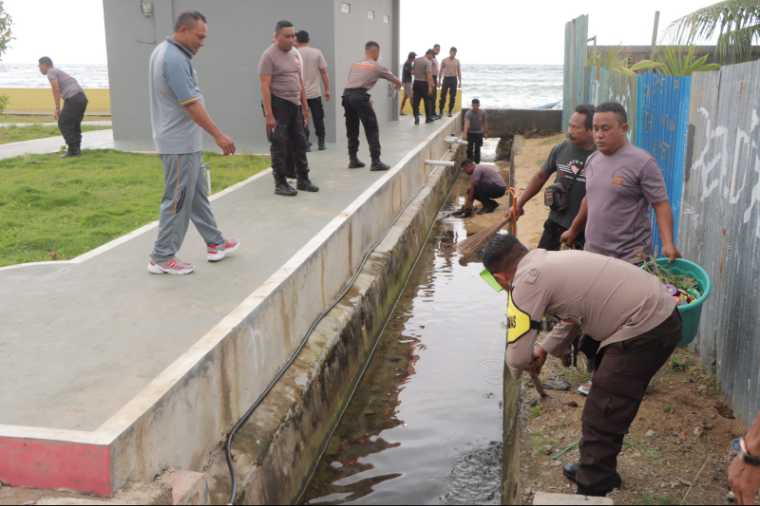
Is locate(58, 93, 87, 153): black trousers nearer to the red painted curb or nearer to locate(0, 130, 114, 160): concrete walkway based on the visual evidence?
locate(0, 130, 114, 160): concrete walkway

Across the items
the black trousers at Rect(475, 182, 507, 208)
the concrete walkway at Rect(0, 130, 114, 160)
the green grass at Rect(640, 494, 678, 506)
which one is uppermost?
the concrete walkway at Rect(0, 130, 114, 160)

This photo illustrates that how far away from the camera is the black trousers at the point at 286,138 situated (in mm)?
8784

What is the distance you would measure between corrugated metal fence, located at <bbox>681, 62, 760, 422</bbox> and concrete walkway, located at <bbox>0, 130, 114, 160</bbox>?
37.6ft

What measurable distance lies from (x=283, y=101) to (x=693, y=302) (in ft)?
18.7

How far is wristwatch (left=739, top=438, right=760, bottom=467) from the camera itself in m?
3.04

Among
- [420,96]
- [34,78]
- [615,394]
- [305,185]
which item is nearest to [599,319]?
[615,394]

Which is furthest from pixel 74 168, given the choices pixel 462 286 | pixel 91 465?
pixel 91 465

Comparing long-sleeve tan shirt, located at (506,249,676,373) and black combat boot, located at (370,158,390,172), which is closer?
long-sleeve tan shirt, located at (506,249,676,373)

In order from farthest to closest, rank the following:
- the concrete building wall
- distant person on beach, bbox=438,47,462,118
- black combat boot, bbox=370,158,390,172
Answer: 1. distant person on beach, bbox=438,47,462,118
2. the concrete building wall
3. black combat boot, bbox=370,158,390,172

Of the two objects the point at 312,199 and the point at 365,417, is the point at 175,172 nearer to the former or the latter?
the point at 365,417

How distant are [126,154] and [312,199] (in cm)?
568

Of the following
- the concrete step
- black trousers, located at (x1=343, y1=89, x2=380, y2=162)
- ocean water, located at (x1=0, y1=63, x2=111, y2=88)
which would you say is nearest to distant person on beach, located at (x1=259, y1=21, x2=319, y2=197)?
black trousers, located at (x1=343, y1=89, x2=380, y2=162)

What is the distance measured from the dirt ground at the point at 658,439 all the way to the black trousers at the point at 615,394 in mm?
274

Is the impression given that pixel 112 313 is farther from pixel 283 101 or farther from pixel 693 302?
pixel 283 101
